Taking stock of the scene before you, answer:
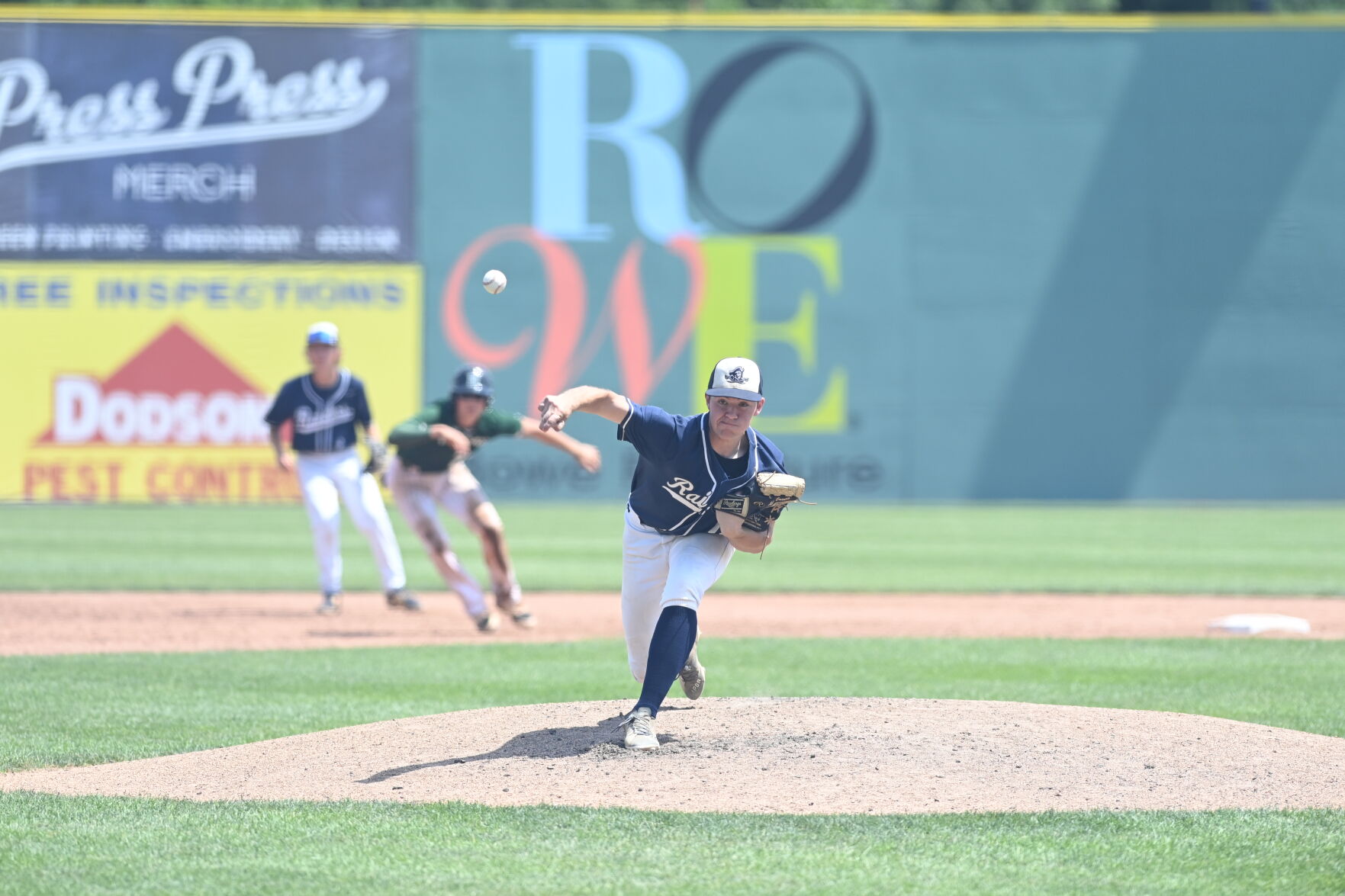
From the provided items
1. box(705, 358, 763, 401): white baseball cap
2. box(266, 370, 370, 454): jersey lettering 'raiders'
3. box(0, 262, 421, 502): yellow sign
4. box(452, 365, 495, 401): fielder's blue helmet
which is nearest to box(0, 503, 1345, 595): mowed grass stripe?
box(0, 262, 421, 502): yellow sign

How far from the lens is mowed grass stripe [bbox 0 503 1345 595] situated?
1505 centimetres

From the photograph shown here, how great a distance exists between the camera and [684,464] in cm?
650

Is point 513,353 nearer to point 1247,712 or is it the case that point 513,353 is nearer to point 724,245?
point 724,245

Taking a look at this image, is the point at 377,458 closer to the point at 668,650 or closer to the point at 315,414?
the point at 315,414

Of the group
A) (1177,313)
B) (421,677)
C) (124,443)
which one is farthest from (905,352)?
(421,677)

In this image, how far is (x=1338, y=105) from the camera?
2606 cm

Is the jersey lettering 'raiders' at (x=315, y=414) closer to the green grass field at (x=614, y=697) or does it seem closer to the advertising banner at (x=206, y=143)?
the green grass field at (x=614, y=697)

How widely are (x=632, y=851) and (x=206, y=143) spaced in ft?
74.0

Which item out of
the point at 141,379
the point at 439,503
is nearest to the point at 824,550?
the point at 439,503

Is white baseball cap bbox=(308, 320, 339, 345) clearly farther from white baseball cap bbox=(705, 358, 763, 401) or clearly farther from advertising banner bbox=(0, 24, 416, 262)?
advertising banner bbox=(0, 24, 416, 262)

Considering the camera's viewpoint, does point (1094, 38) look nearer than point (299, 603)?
No

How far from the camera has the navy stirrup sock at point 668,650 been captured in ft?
21.2

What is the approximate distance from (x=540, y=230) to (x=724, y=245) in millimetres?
2910

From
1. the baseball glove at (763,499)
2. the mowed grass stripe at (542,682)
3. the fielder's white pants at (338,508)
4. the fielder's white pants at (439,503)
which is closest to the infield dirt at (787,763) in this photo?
the mowed grass stripe at (542,682)
